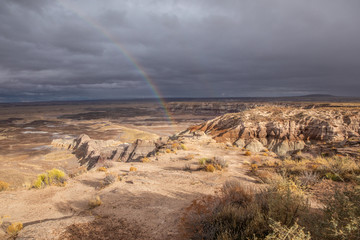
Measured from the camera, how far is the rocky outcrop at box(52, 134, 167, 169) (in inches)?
1130

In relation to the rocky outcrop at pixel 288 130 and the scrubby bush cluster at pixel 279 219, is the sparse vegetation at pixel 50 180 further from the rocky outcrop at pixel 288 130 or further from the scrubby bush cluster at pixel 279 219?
the rocky outcrop at pixel 288 130

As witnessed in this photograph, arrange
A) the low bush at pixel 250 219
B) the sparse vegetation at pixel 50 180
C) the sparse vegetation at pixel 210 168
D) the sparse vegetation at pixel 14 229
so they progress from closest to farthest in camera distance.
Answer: the low bush at pixel 250 219
the sparse vegetation at pixel 14 229
the sparse vegetation at pixel 50 180
the sparse vegetation at pixel 210 168

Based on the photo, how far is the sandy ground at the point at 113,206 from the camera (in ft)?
16.4

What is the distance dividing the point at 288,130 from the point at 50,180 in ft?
91.5

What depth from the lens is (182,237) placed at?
468 centimetres

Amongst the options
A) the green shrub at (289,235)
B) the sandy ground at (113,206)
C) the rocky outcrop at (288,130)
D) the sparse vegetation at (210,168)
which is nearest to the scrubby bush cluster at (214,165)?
the sparse vegetation at (210,168)

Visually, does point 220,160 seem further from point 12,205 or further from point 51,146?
point 51,146

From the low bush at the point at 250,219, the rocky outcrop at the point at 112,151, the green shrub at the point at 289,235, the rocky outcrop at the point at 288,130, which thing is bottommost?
the rocky outcrop at the point at 112,151

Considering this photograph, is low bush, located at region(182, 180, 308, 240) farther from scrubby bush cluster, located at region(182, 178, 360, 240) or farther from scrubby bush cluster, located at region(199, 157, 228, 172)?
scrubby bush cluster, located at region(199, 157, 228, 172)

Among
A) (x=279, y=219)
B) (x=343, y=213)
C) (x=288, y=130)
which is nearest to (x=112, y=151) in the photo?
(x=288, y=130)

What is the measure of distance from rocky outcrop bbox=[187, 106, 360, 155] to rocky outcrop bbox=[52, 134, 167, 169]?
Result: 781 centimetres

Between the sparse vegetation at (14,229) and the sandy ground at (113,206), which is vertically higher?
the sparse vegetation at (14,229)

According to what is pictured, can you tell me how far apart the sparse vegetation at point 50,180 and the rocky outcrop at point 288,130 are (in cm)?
1971

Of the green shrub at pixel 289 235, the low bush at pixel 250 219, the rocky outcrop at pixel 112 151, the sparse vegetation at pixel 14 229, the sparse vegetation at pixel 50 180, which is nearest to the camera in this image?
the green shrub at pixel 289 235
